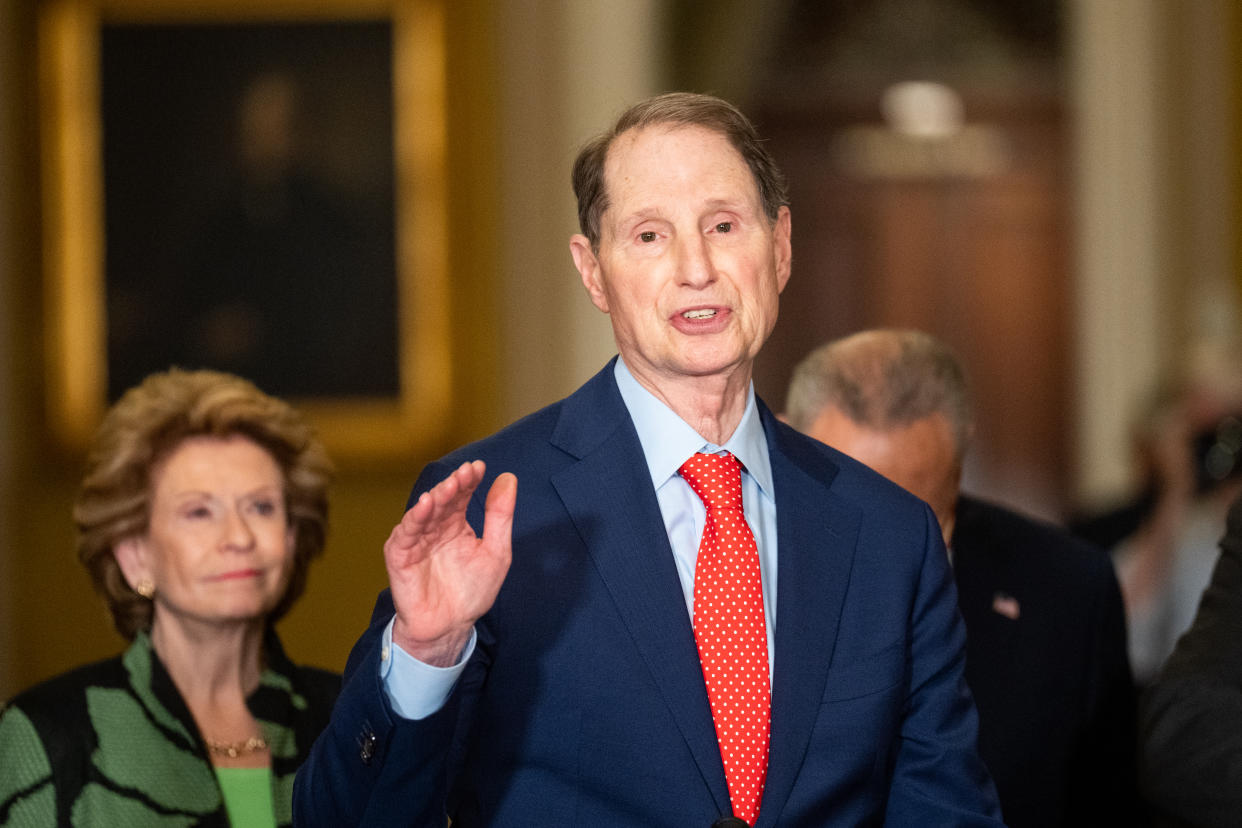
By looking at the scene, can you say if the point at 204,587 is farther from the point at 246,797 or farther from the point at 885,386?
the point at 885,386

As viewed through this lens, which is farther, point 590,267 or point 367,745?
point 590,267

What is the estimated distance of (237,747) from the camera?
2.95 meters

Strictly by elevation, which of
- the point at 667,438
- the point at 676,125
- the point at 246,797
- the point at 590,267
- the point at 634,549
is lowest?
the point at 246,797

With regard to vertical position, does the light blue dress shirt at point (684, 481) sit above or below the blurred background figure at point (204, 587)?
above

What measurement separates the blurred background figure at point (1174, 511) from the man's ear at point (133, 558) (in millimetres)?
3014

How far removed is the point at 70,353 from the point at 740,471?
20.9 ft

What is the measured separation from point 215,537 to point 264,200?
5.18 metres

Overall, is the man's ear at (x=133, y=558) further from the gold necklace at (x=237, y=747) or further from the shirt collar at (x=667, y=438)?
the shirt collar at (x=667, y=438)

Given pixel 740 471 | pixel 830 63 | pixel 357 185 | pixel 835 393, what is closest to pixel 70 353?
pixel 357 185

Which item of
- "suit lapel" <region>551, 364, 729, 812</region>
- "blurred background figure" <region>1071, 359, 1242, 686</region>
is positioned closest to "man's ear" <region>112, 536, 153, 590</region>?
"suit lapel" <region>551, 364, 729, 812</region>

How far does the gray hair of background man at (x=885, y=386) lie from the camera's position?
291cm

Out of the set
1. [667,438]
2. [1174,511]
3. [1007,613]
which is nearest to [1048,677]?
[1007,613]

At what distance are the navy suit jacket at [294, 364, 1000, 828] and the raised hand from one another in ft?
0.28

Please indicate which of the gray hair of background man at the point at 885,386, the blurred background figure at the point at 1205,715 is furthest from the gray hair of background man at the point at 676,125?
the blurred background figure at the point at 1205,715
